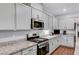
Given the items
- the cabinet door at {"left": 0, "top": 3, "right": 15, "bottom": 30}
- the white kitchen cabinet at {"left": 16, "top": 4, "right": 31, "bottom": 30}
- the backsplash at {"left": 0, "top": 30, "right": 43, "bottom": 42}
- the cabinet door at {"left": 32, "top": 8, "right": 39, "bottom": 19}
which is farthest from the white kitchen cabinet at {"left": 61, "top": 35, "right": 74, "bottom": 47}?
the cabinet door at {"left": 0, "top": 3, "right": 15, "bottom": 30}

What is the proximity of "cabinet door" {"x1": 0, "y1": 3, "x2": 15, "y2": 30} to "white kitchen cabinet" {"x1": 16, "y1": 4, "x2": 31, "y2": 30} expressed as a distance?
14cm

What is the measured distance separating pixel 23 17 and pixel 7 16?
0.47 meters

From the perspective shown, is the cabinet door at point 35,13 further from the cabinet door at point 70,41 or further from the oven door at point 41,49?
the cabinet door at point 70,41

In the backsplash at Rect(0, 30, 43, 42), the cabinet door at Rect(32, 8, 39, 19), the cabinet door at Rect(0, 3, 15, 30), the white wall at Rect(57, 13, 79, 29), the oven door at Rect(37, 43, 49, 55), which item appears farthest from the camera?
the white wall at Rect(57, 13, 79, 29)

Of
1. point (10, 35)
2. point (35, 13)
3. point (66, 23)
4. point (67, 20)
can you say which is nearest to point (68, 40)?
point (66, 23)

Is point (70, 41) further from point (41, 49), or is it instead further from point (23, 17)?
point (23, 17)

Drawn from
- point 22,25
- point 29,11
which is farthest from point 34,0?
point 29,11

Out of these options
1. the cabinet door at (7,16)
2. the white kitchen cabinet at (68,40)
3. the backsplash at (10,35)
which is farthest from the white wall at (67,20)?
the cabinet door at (7,16)

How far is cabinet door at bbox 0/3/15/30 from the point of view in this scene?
4.33 feet

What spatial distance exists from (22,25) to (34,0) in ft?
4.29

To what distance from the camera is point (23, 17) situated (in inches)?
71.9

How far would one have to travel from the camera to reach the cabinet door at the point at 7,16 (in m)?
1.32

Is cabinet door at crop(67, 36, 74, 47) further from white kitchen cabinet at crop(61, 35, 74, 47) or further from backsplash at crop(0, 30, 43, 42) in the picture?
backsplash at crop(0, 30, 43, 42)
